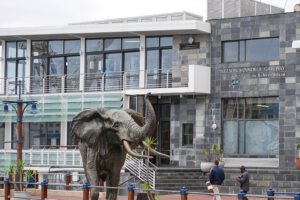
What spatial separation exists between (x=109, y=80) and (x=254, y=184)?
10025mm

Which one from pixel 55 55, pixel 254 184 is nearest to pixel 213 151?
pixel 254 184

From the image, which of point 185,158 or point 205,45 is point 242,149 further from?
point 205,45

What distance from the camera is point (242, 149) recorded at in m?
31.4

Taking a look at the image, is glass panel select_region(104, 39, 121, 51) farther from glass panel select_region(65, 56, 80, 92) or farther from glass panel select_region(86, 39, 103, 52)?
glass panel select_region(65, 56, 80, 92)

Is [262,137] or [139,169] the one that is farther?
[262,137]

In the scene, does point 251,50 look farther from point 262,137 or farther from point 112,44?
point 112,44

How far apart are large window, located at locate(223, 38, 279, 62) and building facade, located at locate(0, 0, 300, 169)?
0.04 m

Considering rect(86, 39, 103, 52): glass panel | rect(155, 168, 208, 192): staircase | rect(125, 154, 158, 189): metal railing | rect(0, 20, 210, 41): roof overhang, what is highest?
rect(0, 20, 210, 41): roof overhang

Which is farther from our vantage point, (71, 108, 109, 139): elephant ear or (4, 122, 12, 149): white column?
(4, 122, 12, 149): white column

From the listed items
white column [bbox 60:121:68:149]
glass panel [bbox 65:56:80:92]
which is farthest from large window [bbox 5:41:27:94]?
white column [bbox 60:121:68:149]

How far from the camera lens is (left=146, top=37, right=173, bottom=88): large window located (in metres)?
33.3

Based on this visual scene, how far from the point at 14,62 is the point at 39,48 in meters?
1.71

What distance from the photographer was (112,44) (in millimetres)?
34906

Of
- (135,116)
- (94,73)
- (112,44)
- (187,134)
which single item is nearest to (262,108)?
(187,134)
